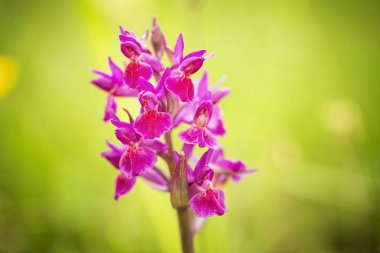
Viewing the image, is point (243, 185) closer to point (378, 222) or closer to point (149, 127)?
point (378, 222)

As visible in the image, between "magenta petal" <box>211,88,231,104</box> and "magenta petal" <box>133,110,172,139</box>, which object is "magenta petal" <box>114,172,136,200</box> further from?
"magenta petal" <box>211,88,231,104</box>

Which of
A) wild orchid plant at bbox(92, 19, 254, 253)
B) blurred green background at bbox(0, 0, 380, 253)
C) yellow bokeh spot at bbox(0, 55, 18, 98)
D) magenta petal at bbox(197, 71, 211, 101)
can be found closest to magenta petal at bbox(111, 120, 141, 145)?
wild orchid plant at bbox(92, 19, 254, 253)

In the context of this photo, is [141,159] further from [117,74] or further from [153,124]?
[117,74]

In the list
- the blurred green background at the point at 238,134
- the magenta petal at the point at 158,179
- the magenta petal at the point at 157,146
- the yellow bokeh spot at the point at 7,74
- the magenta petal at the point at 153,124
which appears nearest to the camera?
the magenta petal at the point at 153,124

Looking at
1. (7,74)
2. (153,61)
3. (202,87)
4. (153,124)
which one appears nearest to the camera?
(153,124)

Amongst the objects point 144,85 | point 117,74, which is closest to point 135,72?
point 144,85

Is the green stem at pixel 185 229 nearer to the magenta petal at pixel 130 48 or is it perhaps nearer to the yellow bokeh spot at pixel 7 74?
the magenta petal at pixel 130 48

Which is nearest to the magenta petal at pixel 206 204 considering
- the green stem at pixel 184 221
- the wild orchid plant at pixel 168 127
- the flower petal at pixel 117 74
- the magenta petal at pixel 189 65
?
the wild orchid plant at pixel 168 127
